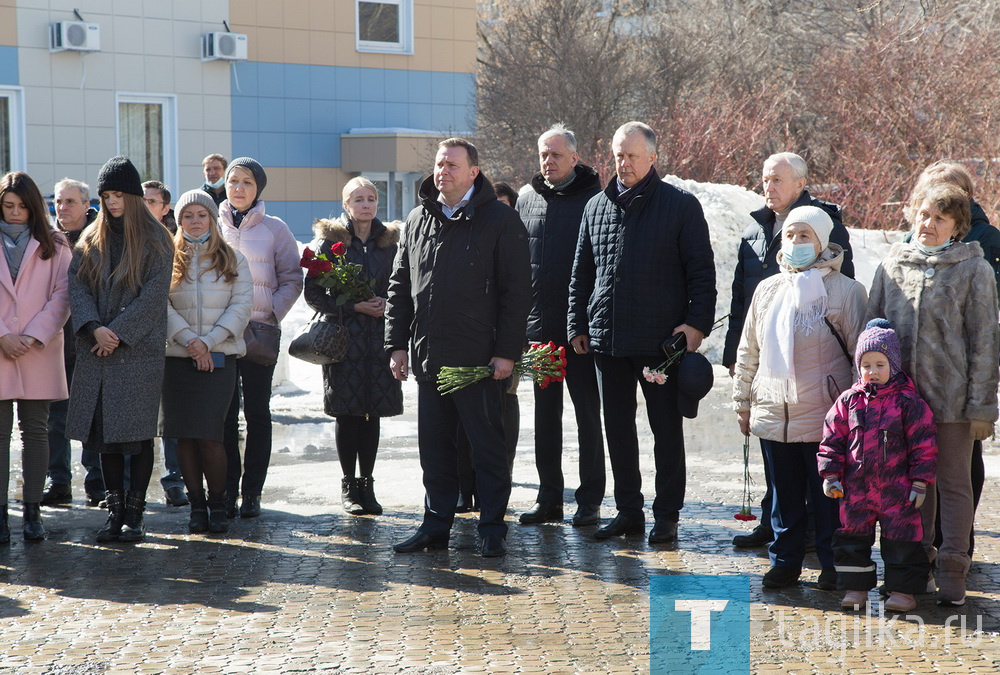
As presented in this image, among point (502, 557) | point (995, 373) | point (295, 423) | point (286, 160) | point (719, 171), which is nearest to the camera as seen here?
point (995, 373)

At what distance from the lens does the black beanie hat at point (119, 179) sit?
6574 mm

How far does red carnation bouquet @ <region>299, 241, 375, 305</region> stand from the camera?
7.11m

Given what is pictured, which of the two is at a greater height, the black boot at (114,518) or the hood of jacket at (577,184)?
the hood of jacket at (577,184)

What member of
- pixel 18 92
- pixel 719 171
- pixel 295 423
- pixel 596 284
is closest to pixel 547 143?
pixel 596 284

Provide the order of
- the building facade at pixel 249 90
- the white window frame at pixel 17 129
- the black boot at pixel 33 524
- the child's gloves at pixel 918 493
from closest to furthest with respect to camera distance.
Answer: the child's gloves at pixel 918 493 → the black boot at pixel 33 524 → the white window frame at pixel 17 129 → the building facade at pixel 249 90

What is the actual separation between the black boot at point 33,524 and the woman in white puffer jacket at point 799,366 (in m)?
3.98

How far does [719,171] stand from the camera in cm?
1841

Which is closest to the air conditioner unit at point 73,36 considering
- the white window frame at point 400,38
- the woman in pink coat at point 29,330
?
the white window frame at point 400,38

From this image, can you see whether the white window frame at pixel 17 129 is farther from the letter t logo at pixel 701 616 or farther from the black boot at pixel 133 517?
the letter t logo at pixel 701 616

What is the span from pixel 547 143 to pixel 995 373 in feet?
9.42

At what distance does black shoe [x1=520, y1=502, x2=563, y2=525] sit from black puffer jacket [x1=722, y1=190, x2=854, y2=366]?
138 cm

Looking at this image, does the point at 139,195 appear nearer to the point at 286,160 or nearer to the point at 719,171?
the point at 719,171

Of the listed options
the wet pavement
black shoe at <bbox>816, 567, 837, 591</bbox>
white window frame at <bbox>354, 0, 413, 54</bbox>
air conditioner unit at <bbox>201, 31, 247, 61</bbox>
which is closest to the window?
air conditioner unit at <bbox>201, 31, 247, 61</bbox>

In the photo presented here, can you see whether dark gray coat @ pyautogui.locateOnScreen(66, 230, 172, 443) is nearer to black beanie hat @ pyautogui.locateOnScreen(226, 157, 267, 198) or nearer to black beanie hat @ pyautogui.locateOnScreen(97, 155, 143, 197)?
black beanie hat @ pyautogui.locateOnScreen(97, 155, 143, 197)
